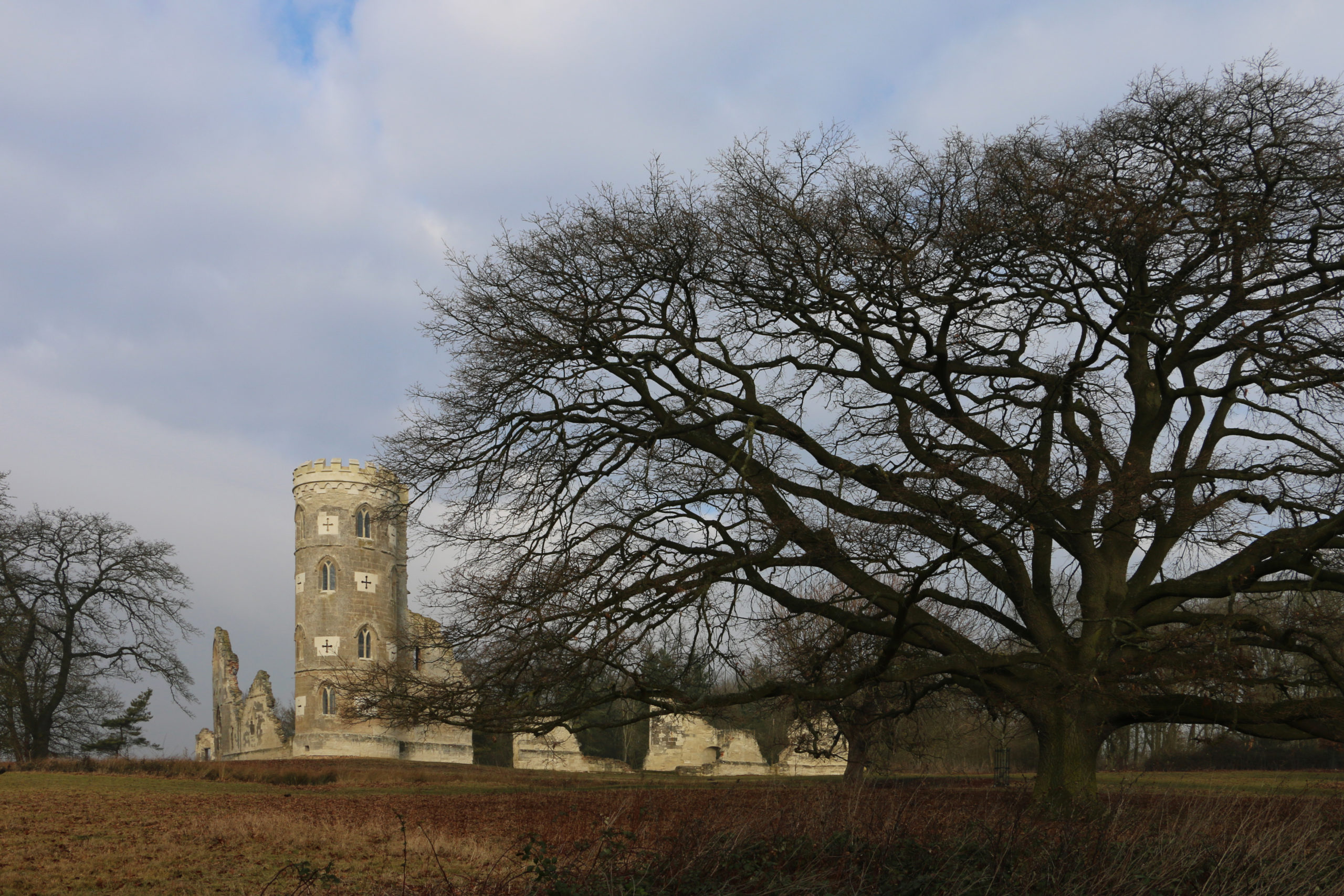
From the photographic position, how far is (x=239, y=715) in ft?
161

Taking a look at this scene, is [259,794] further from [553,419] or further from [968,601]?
[968,601]

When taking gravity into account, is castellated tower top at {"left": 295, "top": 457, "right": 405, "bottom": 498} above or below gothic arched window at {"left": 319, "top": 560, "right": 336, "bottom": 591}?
above

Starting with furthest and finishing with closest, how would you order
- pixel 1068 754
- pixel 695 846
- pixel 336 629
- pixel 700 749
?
pixel 336 629 < pixel 700 749 < pixel 1068 754 < pixel 695 846

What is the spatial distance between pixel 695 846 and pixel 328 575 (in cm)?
4398

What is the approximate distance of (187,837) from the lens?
1076 centimetres

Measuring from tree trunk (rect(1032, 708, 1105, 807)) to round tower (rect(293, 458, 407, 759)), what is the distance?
37249mm

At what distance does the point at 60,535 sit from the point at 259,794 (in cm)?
2082

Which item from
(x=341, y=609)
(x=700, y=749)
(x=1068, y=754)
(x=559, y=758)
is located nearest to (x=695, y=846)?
(x=1068, y=754)

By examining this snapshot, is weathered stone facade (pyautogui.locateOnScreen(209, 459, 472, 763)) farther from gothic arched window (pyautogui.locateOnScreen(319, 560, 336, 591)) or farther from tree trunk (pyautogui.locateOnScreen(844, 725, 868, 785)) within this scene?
tree trunk (pyautogui.locateOnScreen(844, 725, 868, 785))

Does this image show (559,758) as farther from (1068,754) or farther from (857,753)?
(1068,754)

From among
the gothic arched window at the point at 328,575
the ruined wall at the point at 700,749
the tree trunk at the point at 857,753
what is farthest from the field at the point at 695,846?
the gothic arched window at the point at 328,575

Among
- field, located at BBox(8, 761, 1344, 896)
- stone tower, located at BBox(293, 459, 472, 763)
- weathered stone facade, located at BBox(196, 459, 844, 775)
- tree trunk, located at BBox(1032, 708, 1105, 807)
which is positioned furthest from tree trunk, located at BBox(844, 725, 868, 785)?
stone tower, located at BBox(293, 459, 472, 763)

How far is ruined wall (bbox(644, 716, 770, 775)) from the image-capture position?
39469 mm

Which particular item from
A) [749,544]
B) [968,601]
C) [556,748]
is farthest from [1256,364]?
[556,748]
